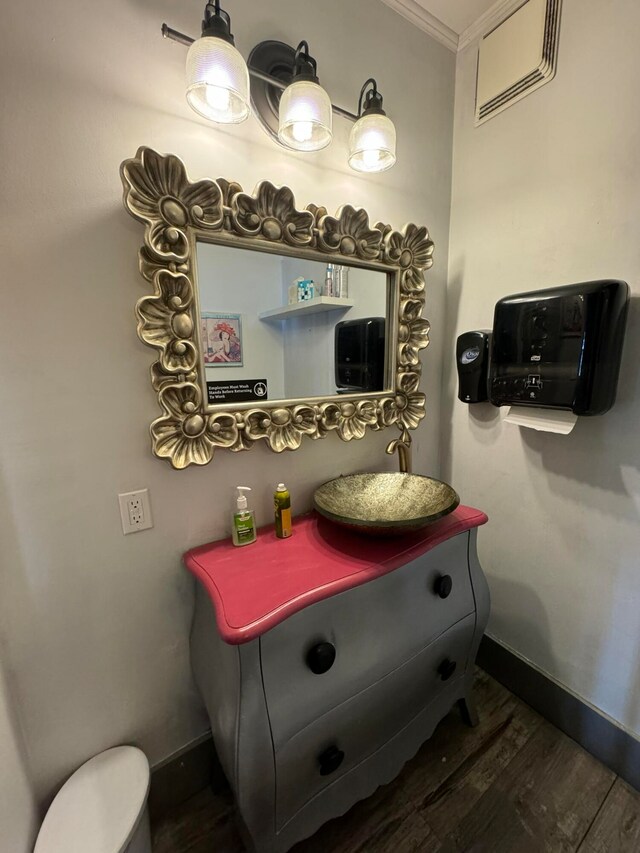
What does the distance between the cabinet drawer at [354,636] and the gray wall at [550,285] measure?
0.41 meters

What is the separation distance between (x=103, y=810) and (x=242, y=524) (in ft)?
2.42

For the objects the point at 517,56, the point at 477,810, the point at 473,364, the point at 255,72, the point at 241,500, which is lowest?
the point at 477,810

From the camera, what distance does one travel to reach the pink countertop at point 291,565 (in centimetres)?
75

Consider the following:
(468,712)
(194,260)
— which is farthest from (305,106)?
(468,712)

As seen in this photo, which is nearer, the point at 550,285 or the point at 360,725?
the point at 360,725

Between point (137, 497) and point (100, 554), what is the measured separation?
0.17 metres

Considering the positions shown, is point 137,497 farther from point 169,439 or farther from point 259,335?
point 259,335

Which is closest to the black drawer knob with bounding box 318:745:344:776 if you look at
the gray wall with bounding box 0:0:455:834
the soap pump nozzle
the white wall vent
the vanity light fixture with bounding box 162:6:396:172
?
the gray wall with bounding box 0:0:455:834

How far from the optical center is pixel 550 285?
115 centimetres

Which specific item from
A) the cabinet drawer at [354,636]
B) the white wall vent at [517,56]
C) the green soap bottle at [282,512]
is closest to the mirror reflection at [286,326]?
the green soap bottle at [282,512]

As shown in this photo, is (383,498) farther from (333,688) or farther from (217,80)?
(217,80)

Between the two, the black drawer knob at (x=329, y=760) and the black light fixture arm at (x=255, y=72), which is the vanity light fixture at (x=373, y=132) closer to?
the black light fixture arm at (x=255, y=72)

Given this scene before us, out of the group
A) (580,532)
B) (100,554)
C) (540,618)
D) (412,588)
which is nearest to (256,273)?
(100,554)

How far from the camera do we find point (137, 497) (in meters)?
0.92
